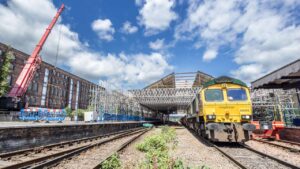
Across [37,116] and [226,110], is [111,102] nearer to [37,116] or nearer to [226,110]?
[37,116]

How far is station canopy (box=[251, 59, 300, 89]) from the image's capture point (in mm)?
8062

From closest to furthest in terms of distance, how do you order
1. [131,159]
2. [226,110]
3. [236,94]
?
1. [131,159]
2. [226,110]
3. [236,94]

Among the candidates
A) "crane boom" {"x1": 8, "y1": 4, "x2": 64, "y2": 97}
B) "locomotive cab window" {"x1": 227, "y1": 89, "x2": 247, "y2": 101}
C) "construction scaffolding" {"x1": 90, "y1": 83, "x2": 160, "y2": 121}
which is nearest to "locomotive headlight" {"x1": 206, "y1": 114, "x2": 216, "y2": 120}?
"locomotive cab window" {"x1": 227, "y1": 89, "x2": 247, "y2": 101}

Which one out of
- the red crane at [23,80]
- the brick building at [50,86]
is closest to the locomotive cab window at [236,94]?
the red crane at [23,80]

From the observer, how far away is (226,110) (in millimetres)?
8711

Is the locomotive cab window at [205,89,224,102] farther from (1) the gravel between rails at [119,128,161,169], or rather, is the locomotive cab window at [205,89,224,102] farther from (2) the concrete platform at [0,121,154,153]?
(2) the concrete platform at [0,121,154,153]

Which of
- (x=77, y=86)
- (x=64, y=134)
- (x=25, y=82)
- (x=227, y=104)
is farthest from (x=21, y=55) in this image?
(x=227, y=104)

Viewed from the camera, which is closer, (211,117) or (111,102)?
(211,117)

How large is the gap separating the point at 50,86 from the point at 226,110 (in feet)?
167

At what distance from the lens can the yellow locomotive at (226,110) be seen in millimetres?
8180

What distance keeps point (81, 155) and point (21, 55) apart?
44.8 m

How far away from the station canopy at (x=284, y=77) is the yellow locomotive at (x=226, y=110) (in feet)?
6.14

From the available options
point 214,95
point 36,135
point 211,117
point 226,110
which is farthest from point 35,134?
point 226,110

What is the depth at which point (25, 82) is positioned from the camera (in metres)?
21.0
